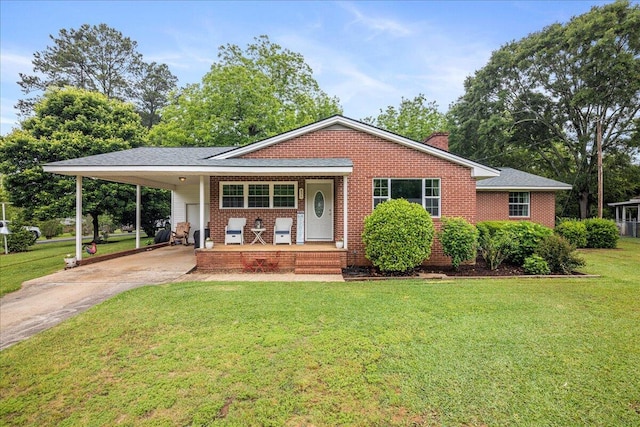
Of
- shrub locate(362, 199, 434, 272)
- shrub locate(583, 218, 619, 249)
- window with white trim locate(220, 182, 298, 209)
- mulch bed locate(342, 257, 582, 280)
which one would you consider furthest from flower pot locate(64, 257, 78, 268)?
shrub locate(583, 218, 619, 249)

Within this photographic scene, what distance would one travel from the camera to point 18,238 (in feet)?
50.9

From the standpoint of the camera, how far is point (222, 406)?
2.77m

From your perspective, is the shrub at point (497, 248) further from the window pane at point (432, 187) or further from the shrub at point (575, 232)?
the shrub at point (575, 232)

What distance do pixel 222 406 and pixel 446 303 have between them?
4.47 metres

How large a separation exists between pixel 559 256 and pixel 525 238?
928 mm

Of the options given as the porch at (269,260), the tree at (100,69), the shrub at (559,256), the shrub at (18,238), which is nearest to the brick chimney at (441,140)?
the shrub at (559,256)

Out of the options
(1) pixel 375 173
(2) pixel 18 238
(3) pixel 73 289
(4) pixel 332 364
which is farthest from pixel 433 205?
(2) pixel 18 238

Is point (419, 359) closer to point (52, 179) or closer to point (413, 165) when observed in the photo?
point (413, 165)

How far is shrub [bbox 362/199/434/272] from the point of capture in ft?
26.2

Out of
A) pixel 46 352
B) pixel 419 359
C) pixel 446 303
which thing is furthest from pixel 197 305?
pixel 446 303

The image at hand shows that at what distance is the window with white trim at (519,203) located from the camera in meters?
16.2

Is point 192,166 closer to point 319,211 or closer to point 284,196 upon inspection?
point 284,196

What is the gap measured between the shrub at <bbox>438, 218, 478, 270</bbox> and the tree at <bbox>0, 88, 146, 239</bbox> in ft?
56.3

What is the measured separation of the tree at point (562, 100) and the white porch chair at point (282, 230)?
2128cm
